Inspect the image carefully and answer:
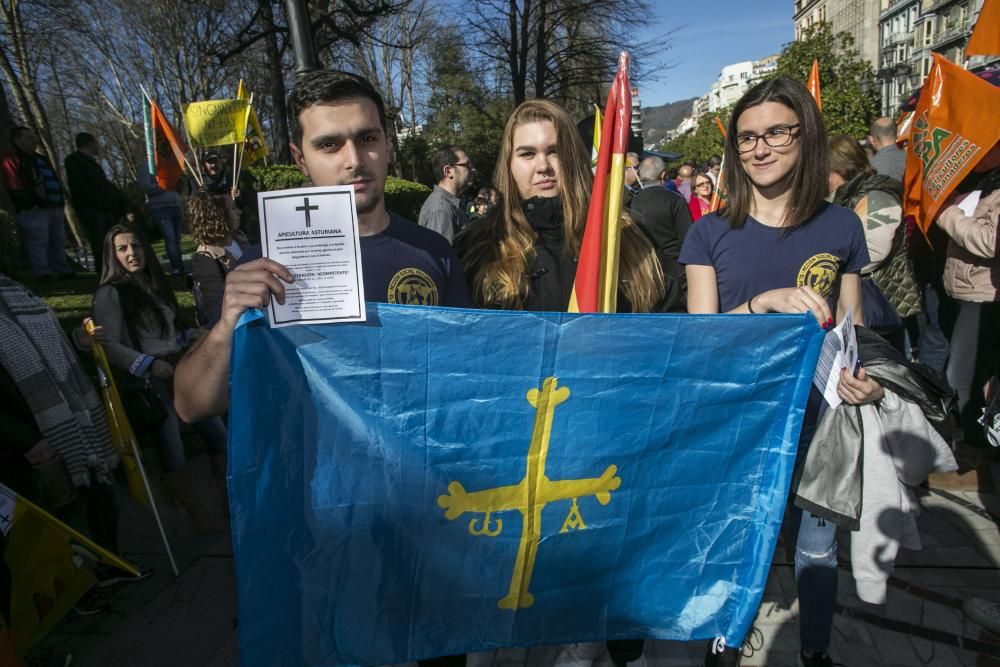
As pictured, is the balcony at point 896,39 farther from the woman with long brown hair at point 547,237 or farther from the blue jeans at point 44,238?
the woman with long brown hair at point 547,237

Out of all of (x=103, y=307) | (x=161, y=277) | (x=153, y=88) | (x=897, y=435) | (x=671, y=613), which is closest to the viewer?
(x=671, y=613)

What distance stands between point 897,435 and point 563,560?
1266 mm

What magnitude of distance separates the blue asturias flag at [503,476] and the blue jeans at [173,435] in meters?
2.46

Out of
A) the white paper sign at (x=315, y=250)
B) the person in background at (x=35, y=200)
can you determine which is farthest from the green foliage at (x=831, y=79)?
the white paper sign at (x=315, y=250)

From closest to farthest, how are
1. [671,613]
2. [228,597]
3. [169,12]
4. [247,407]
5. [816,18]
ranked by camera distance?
[247,407] < [671,613] < [228,597] < [169,12] < [816,18]

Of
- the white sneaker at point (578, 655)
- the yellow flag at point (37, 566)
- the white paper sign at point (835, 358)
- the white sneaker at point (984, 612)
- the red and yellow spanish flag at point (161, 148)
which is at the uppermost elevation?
the red and yellow spanish flag at point (161, 148)

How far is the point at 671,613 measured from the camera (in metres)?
2.08

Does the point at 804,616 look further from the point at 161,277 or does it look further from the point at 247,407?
the point at 161,277

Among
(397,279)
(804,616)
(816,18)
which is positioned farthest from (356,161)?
(816,18)

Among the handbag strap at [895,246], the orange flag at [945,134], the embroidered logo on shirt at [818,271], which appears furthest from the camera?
the handbag strap at [895,246]

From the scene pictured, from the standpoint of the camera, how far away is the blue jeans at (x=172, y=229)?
10.1m

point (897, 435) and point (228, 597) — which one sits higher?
point (897, 435)

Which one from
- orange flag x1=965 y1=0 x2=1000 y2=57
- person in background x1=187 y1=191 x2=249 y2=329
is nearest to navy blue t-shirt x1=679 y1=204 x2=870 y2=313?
orange flag x1=965 y1=0 x2=1000 y2=57

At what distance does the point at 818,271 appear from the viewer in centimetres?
218
